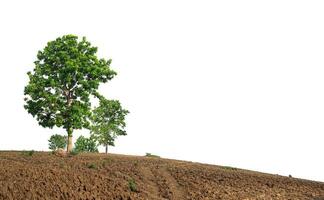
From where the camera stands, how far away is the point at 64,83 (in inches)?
1987

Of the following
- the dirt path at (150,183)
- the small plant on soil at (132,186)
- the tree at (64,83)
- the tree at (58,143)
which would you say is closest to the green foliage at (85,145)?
the tree at (58,143)

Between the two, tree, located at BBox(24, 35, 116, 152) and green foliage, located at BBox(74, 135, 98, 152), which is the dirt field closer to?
tree, located at BBox(24, 35, 116, 152)

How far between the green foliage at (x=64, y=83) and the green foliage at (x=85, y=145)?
19.1 m

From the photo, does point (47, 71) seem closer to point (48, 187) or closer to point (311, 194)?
point (48, 187)

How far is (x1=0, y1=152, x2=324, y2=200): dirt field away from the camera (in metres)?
26.8

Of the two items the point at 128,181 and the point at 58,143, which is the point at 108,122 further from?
the point at 128,181

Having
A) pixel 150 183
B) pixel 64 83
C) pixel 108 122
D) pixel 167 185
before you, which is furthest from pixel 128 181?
pixel 108 122

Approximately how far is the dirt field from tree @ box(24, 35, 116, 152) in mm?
5273

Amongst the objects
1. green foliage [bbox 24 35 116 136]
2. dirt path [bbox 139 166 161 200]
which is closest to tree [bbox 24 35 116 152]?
green foliage [bbox 24 35 116 136]

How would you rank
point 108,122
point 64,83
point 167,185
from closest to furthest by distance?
point 167,185 < point 64,83 < point 108,122

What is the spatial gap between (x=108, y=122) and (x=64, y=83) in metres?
17.4

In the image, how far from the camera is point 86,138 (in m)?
70.4

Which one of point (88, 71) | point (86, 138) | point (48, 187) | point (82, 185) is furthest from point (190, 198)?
point (86, 138)

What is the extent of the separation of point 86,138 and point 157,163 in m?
28.2
